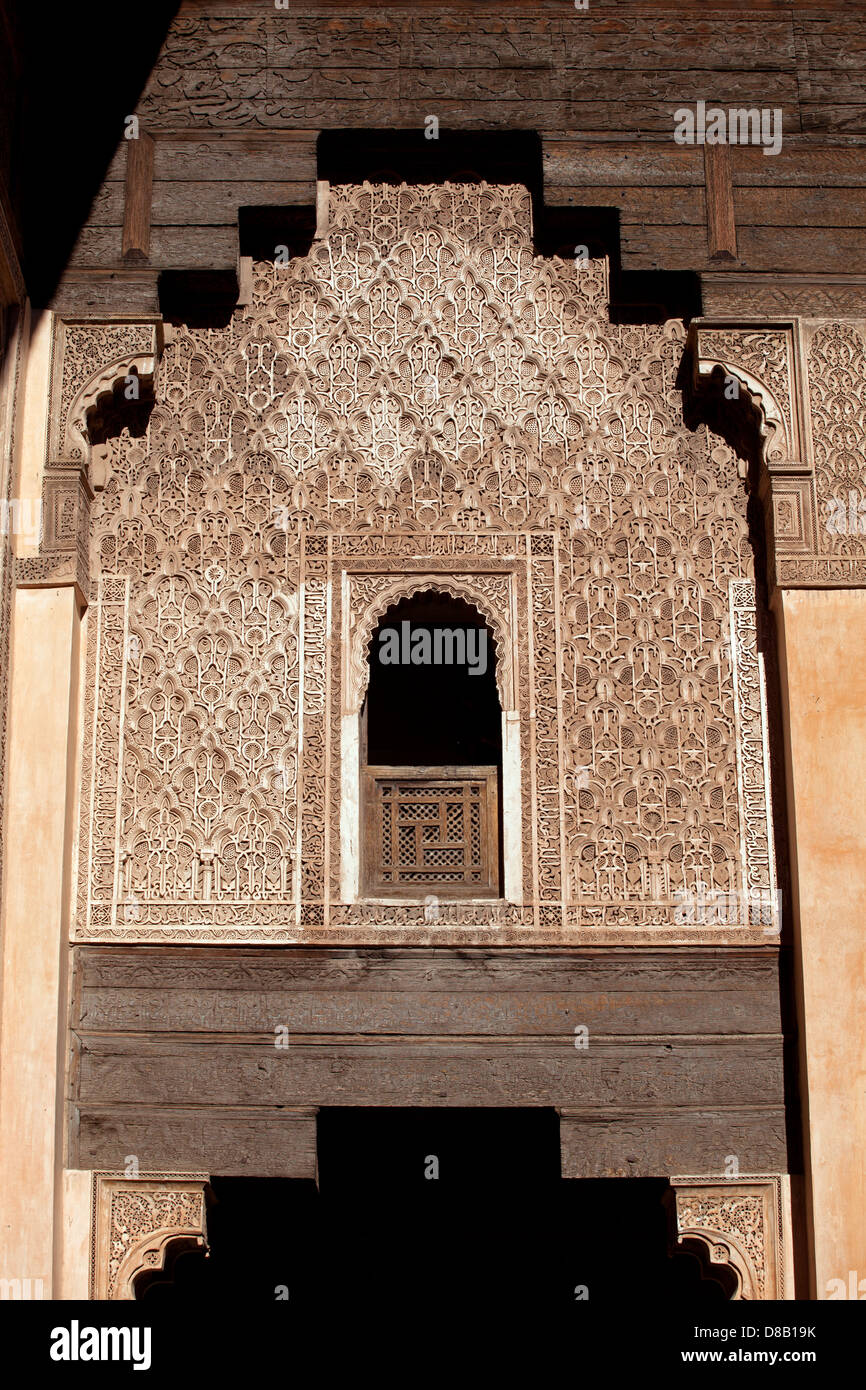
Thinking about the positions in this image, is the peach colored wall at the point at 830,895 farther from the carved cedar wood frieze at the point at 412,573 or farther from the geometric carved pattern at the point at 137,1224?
the geometric carved pattern at the point at 137,1224

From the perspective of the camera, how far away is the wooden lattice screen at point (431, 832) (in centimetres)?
607

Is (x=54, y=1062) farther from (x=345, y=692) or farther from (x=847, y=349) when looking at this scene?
(x=847, y=349)

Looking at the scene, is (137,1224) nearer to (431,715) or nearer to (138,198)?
(431,715)

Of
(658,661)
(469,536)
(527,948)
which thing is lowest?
(527,948)

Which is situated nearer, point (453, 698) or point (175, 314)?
point (175, 314)

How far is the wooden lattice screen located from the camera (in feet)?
19.9

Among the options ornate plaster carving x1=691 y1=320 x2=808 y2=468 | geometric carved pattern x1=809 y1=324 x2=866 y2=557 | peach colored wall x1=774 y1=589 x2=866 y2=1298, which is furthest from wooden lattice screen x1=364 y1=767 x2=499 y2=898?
ornate plaster carving x1=691 y1=320 x2=808 y2=468

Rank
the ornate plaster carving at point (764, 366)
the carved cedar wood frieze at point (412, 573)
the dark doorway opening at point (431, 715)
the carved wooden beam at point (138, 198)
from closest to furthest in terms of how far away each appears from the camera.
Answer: the carved cedar wood frieze at point (412, 573) → the ornate plaster carving at point (764, 366) → the carved wooden beam at point (138, 198) → the dark doorway opening at point (431, 715)

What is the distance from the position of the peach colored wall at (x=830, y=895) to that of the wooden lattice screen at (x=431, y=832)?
45.7 inches

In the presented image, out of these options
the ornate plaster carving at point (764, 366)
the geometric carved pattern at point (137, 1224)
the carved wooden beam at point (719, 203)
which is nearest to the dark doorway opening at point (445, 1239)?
the geometric carved pattern at point (137, 1224)

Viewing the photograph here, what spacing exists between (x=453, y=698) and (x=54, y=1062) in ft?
8.89

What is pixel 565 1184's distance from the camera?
664 cm

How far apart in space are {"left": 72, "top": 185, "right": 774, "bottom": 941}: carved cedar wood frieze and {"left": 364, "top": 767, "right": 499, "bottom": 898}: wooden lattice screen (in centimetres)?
16

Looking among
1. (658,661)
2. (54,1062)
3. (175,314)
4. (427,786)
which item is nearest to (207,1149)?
(54,1062)
